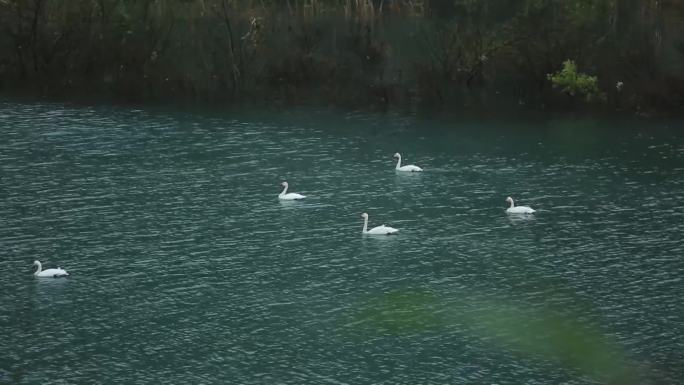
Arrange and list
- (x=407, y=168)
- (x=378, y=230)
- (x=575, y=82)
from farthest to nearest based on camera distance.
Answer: (x=575, y=82), (x=407, y=168), (x=378, y=230)

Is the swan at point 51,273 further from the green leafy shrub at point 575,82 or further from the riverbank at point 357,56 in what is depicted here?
the green leafy shrub at point 575,82

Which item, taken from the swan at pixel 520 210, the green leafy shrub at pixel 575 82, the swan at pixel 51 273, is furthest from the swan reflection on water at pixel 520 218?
the green leafy shrub at pixel 575 82

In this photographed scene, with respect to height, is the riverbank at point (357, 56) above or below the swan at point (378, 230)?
above

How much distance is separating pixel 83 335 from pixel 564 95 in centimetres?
5310

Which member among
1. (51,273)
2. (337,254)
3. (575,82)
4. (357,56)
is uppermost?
(357,56)

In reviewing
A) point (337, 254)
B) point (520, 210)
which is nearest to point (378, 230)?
point (337, 254)

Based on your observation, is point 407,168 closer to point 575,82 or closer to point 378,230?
point 378,230

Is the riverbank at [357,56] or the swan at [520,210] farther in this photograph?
the riverbank at [357,56]

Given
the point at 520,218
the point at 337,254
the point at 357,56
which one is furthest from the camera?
the point at 357,56

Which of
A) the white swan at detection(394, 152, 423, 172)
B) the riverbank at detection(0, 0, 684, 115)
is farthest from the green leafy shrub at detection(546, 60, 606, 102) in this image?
the white swan at detection(394, 152, 423, 172)

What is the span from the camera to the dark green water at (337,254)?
3653cm

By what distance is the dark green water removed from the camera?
36.5 m

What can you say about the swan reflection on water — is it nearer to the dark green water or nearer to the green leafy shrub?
the dark green water

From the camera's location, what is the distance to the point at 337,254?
48.0 m
